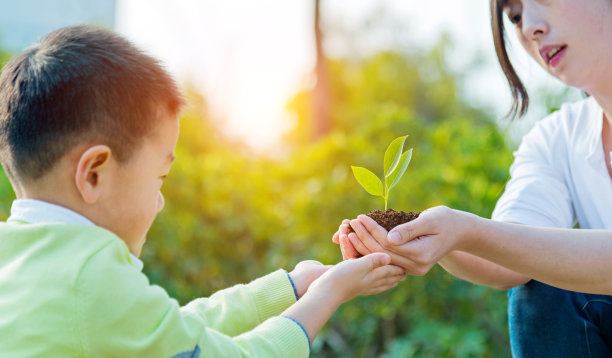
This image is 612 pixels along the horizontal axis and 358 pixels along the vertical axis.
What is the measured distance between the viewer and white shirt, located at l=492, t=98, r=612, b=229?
2145 mm

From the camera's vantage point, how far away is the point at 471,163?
11.4 ft

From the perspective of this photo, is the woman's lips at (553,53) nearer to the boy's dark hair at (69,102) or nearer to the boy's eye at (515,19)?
the boy's eye at (515,19)

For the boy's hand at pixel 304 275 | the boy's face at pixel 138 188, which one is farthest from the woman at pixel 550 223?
the boy's face at pixel 138 188

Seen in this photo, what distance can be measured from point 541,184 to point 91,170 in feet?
5.07

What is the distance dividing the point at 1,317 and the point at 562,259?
154cm

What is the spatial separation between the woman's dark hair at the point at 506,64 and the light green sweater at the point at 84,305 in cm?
141

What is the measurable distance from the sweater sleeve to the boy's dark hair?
0.28 metres

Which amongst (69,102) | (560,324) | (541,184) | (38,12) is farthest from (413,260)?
(38,12)

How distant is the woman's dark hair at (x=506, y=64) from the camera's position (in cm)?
218

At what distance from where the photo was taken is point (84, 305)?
4.40 feet

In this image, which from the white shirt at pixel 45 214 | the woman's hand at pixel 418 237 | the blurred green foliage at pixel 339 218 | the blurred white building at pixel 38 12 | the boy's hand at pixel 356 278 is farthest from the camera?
the blurred white building at pixel 38 12

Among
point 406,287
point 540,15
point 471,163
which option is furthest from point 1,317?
point 471,163

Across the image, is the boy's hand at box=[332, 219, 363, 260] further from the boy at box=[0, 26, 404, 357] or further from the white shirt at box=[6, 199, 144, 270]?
the white shirt at box=[6, 199, 144, 270]

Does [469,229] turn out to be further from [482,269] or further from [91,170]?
[91,170]
